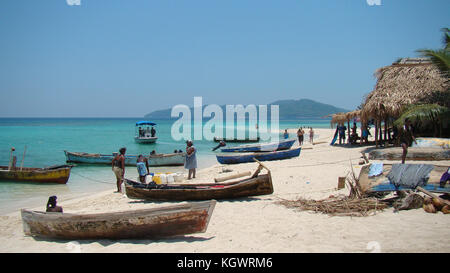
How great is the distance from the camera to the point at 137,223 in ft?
18.9

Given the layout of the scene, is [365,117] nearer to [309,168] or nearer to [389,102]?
[389,102]

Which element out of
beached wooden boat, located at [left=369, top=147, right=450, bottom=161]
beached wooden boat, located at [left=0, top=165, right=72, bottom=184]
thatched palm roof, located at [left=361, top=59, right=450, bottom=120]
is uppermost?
thatched palm roof, located at [left=361, top=59, right=450, bottom=120]

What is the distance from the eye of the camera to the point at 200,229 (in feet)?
18.8

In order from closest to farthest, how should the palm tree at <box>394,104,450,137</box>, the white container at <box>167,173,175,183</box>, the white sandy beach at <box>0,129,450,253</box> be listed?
the white sandy beach at <box>0,129,450,253</box>
the white container at <box>167,173,175,183</box>
the palm tree at <box>394,104,450,137</box>

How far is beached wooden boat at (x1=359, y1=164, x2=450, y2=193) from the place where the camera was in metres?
6.68

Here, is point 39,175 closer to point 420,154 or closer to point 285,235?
point 285,235

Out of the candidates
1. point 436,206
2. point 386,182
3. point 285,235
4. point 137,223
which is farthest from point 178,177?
point 436,206

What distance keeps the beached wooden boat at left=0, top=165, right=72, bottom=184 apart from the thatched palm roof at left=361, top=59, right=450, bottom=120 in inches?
583

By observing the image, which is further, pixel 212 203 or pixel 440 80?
pixel 440 80

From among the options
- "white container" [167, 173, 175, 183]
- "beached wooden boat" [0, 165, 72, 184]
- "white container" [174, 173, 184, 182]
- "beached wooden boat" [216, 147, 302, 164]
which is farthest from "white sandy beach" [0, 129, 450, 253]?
"beached wooden boat" [216, 147, 302, 164]

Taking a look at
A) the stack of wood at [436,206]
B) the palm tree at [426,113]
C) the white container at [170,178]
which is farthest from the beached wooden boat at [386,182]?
the palm tree at [426,113]

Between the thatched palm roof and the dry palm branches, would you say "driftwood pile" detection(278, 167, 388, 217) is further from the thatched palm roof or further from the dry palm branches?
the thatched palm roof
